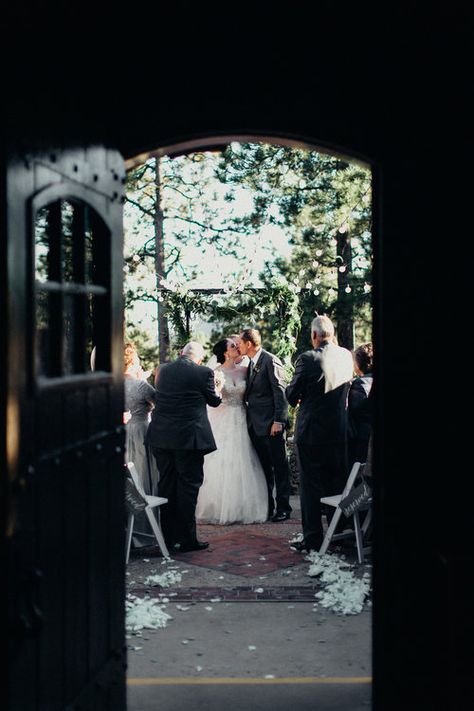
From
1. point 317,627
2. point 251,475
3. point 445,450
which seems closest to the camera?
point 445,450

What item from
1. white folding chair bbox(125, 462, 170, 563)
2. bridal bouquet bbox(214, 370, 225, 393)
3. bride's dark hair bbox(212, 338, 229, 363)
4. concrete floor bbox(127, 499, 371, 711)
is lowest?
concrete floor bbox(127, 499, 371, 711)

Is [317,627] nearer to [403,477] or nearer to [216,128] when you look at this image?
[403,477]

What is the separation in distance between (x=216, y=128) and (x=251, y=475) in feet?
18.1

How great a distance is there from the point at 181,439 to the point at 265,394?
1628mm

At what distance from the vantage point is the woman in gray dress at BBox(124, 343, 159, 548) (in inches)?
286

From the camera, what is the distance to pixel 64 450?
2.80 meters

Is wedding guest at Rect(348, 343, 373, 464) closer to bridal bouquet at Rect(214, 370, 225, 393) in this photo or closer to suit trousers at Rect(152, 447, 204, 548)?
suit trousers at Rect(152, 447, 204, 548)

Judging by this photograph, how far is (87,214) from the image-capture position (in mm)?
3150

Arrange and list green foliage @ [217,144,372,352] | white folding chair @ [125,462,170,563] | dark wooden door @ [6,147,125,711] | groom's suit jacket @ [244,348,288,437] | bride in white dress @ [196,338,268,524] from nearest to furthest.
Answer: dark wooden door @ [6,147,125,711], white folding chair @ [125,462,170,563], groom's suit jacket @ [244,348,288,437], bride in white dress @ [196,338,268,524], green foliage @ [217,144,372,352]

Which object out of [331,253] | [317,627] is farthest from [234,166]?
[317,627]

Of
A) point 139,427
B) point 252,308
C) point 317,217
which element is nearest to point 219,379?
point 139,427

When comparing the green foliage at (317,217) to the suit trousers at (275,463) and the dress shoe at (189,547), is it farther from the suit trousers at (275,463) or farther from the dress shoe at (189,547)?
the dress shoe at (189,547)

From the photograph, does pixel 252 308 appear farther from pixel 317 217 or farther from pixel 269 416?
pixel 269 416

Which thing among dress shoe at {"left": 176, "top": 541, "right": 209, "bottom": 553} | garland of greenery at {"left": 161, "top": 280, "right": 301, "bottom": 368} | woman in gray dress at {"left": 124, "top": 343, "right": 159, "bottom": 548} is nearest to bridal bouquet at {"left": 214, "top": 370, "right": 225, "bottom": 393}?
woman in gray dress at {"left": 124, "top": 343, "right": 159, "bottom": 548}
